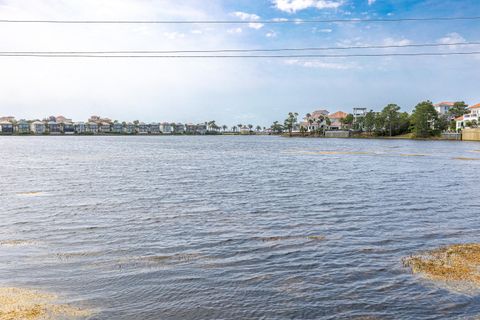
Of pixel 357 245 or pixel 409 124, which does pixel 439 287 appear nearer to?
pixel 357 245

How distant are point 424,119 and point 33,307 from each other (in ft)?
538

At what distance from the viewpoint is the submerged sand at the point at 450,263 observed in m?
10.4

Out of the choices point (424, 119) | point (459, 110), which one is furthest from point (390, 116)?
point (459, 110)

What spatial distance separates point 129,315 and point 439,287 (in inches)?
285

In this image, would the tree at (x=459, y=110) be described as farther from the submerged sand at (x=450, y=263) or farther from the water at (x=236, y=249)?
the submerged sand at (x=450, y=263)

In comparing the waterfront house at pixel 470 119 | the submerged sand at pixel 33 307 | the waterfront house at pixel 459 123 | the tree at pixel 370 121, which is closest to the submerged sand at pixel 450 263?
the submerged sand at pixel 33 307

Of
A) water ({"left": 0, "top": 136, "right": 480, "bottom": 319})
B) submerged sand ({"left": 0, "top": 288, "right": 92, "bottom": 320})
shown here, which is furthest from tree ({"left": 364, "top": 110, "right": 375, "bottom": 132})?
submerged sand ({"left": 0, "top": 288, "right": 92, "bottom": 320})

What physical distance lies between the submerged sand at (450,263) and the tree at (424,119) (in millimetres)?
153290

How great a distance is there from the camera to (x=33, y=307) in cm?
844

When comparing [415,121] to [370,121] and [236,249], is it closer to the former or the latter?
[370,121]

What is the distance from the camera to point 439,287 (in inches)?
384

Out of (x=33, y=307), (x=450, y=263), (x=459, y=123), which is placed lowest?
(x=450, y=263)

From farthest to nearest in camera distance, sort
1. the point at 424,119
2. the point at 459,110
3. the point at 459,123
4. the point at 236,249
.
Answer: the point at 459,110 < the point at 459,123 < the point at 424,119 < the point at 236,249

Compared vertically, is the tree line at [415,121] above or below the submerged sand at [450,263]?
above
